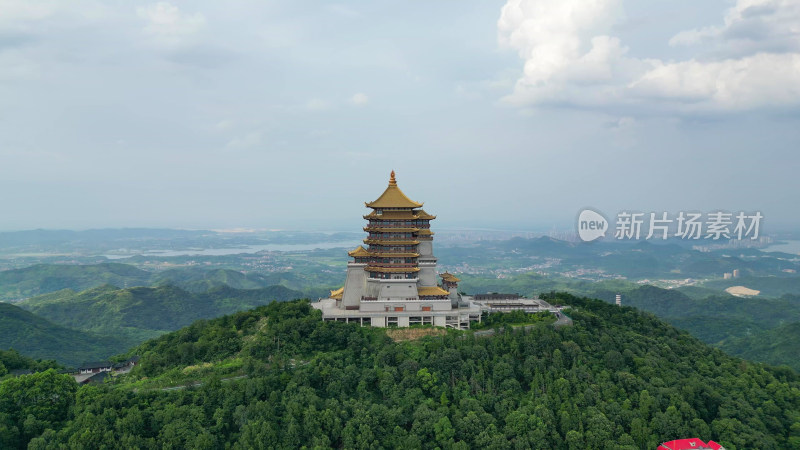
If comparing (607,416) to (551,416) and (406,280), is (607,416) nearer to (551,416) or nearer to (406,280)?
(551,416)

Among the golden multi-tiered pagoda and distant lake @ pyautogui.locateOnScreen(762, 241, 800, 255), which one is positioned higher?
the golden multi-tiered pagoda

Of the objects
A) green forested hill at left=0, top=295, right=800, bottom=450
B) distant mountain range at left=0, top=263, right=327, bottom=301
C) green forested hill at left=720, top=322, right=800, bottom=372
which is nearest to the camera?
green forested hill at left=0, top=295, right=800, bottom=450

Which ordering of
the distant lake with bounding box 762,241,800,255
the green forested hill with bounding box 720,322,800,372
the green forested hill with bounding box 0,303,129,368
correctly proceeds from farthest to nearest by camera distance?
the distant lake with bounding box 762,241,800,255
the green forested hill with bounding box 720,322,800,372
the green forested hill with bounding box 0,303,129,368

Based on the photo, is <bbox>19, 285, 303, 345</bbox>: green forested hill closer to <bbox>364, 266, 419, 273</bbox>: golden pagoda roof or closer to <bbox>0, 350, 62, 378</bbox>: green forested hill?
<bbox>0, 350, 62, 378</bbox>: green forested hill

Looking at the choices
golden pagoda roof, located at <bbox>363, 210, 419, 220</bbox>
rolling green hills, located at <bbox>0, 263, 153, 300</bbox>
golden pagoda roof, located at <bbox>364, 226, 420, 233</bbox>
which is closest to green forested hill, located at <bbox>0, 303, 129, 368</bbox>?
golden pagoda roof, located at <bbox>364, 226, 420, 233</bbox>

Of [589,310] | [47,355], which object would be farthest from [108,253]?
[589,310]

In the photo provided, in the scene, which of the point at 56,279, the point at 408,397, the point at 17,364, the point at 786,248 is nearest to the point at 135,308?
the point at 17,364

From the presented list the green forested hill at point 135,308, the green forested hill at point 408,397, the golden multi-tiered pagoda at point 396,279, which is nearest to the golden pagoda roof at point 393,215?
the golden multi-tiered pagoda at point 396,279

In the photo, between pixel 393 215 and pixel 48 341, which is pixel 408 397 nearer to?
pixel 393 215
